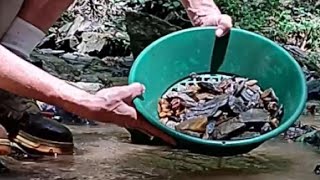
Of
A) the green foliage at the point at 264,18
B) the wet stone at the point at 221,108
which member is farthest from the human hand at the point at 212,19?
the green foliage at the point at 264,18

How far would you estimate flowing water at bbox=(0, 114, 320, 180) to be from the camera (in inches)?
82.0

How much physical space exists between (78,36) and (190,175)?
4.86m

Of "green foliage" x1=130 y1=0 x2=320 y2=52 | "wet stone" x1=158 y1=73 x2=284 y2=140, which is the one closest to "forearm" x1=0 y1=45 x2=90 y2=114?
"wet stone" x1=158 y1=73 x2=284 y2=140

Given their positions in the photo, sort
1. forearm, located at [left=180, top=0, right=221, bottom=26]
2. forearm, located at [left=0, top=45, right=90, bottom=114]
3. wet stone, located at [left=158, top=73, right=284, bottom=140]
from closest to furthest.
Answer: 1. forearm, located at [left=0, top=45, right=90, bottom=114]
2. wet stone, located at [left=158, top=73, right=284, bottom=140]
3. forearm, located at [left=180, top=0, right=221, bottom=26]

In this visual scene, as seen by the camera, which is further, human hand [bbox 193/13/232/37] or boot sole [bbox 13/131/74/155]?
boot sole [bbox 13/131/74/155]

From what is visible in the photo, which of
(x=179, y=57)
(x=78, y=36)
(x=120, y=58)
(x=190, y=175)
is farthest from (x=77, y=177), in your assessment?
(x=78, y=36)

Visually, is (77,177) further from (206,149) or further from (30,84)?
(30,84)

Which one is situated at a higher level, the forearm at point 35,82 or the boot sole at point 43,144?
the forearm at point 35,82

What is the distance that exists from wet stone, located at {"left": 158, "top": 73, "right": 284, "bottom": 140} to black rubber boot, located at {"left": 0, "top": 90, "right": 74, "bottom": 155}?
15.8 inches

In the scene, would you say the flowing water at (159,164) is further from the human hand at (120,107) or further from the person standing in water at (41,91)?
the human hand at (120,107)

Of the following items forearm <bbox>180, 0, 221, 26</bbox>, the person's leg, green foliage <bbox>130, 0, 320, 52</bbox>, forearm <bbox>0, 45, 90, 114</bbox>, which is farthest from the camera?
green foliage <bbox>130, 0, 320, 52</bbox>

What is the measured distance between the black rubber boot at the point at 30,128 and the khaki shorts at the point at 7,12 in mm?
243

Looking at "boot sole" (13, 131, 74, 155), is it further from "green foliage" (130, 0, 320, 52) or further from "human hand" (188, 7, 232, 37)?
"green foliage" (130, 0, 320, 52)

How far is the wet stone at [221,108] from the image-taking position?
199 cm
